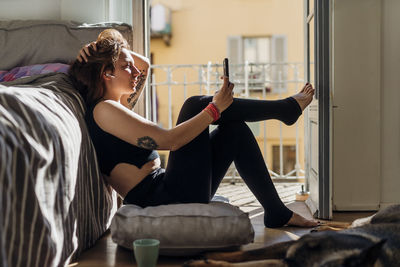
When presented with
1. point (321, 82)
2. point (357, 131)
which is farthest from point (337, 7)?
point (357, 131)

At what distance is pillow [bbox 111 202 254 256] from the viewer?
1782 millimetres

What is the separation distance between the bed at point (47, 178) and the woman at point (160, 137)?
9cm

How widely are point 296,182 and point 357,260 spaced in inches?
129

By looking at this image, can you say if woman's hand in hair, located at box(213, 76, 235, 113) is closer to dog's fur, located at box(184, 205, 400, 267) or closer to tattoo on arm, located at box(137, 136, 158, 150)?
tattoo on arm, located at box(137, 136, 158, 150)

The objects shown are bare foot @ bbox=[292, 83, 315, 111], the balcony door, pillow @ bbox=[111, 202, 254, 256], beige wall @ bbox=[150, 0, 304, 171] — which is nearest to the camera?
pillow @ bbox=[111, 202, 254, 256]

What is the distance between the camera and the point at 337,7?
2.79m

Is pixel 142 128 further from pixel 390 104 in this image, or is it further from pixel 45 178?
pixel 390 104

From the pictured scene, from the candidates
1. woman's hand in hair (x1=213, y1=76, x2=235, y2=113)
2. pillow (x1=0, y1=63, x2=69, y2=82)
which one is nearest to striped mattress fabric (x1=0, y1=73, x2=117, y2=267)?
pillow (x1=0, y1=63, x2=69, y2=82)

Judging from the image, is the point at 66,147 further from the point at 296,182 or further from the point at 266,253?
the point at 296,182

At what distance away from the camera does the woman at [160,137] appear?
1.88 metres

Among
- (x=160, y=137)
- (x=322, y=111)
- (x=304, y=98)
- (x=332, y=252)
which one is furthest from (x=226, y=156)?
(x=332, y=252)

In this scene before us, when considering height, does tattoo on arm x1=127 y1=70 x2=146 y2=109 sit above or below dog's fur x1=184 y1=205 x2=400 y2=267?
above

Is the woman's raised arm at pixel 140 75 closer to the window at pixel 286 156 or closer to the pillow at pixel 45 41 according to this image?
the pillow at pixel 45 41

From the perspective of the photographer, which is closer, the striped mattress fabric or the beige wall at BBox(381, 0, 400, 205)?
the striped mattress fabric
